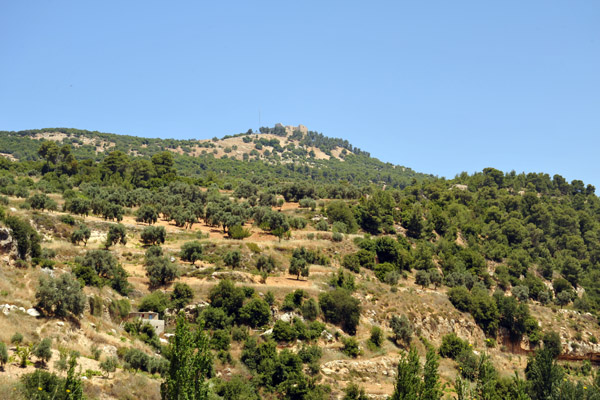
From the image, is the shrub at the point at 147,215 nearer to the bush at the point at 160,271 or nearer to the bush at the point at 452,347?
the bush at the point at 160,271

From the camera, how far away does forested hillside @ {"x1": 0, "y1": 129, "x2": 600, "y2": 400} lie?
32344mm

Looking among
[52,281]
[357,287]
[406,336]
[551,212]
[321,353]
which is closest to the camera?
[52,281]

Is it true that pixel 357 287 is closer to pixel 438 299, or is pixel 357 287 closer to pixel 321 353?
pixel 438 299

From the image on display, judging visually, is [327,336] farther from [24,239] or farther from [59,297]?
[24,239]

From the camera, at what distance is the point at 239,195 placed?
3991 inches

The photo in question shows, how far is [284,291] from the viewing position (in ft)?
179

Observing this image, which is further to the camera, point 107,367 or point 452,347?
point 452,347

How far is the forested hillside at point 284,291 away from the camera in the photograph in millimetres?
32344

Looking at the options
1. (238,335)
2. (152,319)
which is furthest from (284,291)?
(152,319)

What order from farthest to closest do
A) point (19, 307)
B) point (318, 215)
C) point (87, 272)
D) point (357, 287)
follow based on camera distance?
point (318, 215) < point (357, 287) < point (87, 272) < point (19, 307)

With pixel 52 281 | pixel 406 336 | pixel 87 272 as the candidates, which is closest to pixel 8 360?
pixel 52 281

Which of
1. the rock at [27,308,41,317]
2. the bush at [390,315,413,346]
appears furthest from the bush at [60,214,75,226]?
the bush at [390,315,413,346]

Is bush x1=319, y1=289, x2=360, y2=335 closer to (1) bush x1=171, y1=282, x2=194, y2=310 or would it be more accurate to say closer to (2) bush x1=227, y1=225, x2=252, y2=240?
(1) bush x1=171, y1=282, x2=194, y2=310

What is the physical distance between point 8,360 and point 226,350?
21.1 meters
